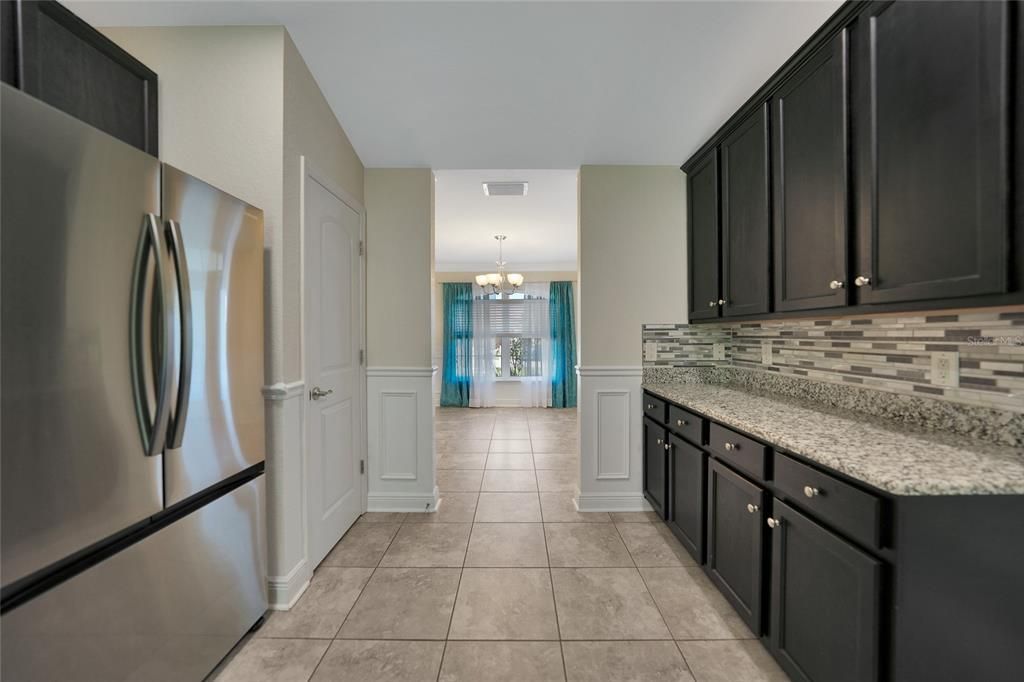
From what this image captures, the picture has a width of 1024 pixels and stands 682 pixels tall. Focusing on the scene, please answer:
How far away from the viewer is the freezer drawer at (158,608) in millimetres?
887

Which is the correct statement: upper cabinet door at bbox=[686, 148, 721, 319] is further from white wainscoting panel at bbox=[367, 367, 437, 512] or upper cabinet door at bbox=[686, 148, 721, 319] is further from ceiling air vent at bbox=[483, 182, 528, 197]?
white wainscoting panel at bbox=[367, 367, 437, 512]

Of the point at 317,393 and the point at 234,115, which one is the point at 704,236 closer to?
the point at 317,393

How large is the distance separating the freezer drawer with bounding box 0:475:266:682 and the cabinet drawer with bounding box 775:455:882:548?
1951mm

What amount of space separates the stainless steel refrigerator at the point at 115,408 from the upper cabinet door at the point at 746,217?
7.53 feet

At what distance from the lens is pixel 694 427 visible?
2031 mm

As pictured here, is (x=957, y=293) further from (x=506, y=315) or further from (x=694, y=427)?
(x=506, y=315)

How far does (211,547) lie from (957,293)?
2.43 metres

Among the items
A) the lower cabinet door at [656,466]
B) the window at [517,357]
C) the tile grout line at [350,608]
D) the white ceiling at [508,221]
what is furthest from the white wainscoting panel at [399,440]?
the window at [517,357]

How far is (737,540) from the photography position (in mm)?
1644

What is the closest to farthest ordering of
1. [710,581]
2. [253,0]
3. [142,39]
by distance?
[253,0]
[142,39]
[710,581]

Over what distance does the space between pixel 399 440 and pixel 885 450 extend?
2549 mm

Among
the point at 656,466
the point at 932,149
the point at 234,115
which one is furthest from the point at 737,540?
the point at 234,115

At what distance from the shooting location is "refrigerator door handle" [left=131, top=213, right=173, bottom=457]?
107cm

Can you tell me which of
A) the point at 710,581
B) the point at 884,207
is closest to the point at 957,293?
the point at 884,207
